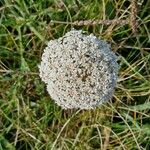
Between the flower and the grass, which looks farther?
the grass

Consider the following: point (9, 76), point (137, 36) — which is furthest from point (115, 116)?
point (9, 76)

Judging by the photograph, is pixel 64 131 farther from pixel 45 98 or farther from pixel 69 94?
pixel 69 94

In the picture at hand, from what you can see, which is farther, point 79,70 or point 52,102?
point 52,102

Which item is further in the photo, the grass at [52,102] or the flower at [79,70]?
the grass at [52,102]

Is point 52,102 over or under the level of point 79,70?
under
